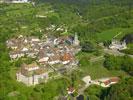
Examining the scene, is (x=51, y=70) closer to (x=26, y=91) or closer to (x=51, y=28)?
(x=26, y=91)

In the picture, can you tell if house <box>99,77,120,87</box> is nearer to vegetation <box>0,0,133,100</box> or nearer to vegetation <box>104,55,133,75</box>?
vegetation <box>0,0,133,100</box>

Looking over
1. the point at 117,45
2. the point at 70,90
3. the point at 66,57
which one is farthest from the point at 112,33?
→ the point at 70,90

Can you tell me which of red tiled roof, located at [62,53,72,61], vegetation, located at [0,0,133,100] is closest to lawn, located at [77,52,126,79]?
vegetation, located at [0,0,133,100]

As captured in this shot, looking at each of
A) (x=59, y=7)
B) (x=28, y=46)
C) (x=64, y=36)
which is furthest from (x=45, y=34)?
(x=59, y=7)

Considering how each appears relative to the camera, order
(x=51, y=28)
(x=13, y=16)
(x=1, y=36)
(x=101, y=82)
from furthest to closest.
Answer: (x=13, y=16) < (x=51, y=28) < (x=1, y=36) < (x=101, y=82)

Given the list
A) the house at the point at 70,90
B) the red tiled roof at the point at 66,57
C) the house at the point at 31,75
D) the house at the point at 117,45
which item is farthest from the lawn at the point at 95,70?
the house at the point at 117,45

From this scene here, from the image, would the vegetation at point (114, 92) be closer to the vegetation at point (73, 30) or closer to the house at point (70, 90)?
the vegetation at point (73, 30)

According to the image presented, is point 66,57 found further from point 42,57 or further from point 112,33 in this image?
point 112,33
